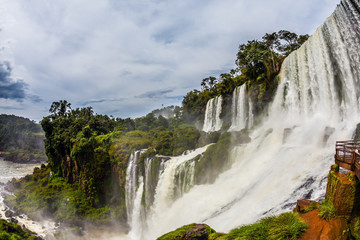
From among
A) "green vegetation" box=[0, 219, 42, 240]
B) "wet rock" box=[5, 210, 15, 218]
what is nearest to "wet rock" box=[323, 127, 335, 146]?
"green vegetation" box=[0, 219, 42, 240]

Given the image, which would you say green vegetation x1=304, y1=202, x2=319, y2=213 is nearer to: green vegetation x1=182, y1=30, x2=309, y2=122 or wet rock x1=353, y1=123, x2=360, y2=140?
wet rock x1=353, y1=123, x2=360, y2=140

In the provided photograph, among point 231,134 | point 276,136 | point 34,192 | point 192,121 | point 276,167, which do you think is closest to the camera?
point 276,167

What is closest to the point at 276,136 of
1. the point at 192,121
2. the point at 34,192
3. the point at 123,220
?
the point at 123,220

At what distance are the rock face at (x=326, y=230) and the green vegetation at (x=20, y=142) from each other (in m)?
71.7

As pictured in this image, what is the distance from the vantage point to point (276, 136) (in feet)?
54.6

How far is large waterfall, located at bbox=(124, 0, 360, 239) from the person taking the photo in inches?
412

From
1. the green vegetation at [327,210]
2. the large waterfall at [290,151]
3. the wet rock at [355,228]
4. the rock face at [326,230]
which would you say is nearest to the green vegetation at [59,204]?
the large waterfall at [290,151]

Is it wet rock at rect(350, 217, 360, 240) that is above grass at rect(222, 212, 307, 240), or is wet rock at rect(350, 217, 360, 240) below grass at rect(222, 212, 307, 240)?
above

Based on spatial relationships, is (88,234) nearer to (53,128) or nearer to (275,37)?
(53,128)

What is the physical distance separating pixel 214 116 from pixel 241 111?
626 centimetres

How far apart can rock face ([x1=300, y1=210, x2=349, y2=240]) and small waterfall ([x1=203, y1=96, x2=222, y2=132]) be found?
76.7ft

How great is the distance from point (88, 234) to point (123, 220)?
146 inches

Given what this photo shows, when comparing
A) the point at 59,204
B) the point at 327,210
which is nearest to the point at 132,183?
the point at 59,204

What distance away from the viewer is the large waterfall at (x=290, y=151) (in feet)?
34.3
